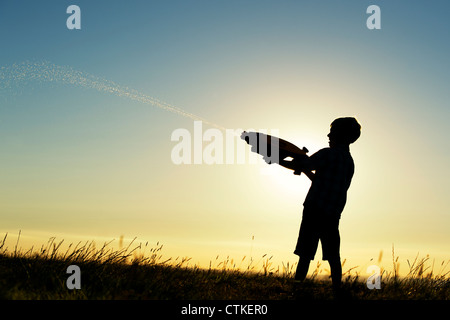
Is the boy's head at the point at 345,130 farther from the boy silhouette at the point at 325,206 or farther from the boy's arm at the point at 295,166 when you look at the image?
the boy's arm at the point at 295,166

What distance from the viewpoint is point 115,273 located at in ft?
21.2

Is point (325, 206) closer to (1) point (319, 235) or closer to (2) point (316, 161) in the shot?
(1) point (319, 235)

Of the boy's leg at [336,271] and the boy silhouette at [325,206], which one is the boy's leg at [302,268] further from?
the boy's leg at [336,271]

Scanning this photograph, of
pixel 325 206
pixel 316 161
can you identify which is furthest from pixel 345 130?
pixel 325 206

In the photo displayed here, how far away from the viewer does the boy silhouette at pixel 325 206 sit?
21.9 ft

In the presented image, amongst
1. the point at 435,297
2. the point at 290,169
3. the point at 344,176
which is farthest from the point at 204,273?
the point at 435,297

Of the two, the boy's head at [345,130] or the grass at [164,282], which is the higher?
the boy's head at [345,130]

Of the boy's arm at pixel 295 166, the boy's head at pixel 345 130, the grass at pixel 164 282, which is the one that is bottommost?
the grass at pixel 164 282

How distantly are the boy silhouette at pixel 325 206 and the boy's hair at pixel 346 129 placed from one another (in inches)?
1.9

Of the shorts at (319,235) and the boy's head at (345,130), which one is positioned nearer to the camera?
the shorts at (319,235)

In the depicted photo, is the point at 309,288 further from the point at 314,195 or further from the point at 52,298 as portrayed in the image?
the point at 52,298

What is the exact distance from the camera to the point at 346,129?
273 inches

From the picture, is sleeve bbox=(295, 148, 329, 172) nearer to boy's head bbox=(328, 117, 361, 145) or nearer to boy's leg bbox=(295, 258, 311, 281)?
boy's head bbox=(328, 117, 361, 145)

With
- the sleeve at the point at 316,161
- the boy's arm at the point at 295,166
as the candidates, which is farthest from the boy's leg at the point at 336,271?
the sleeve at the point at 316,161
